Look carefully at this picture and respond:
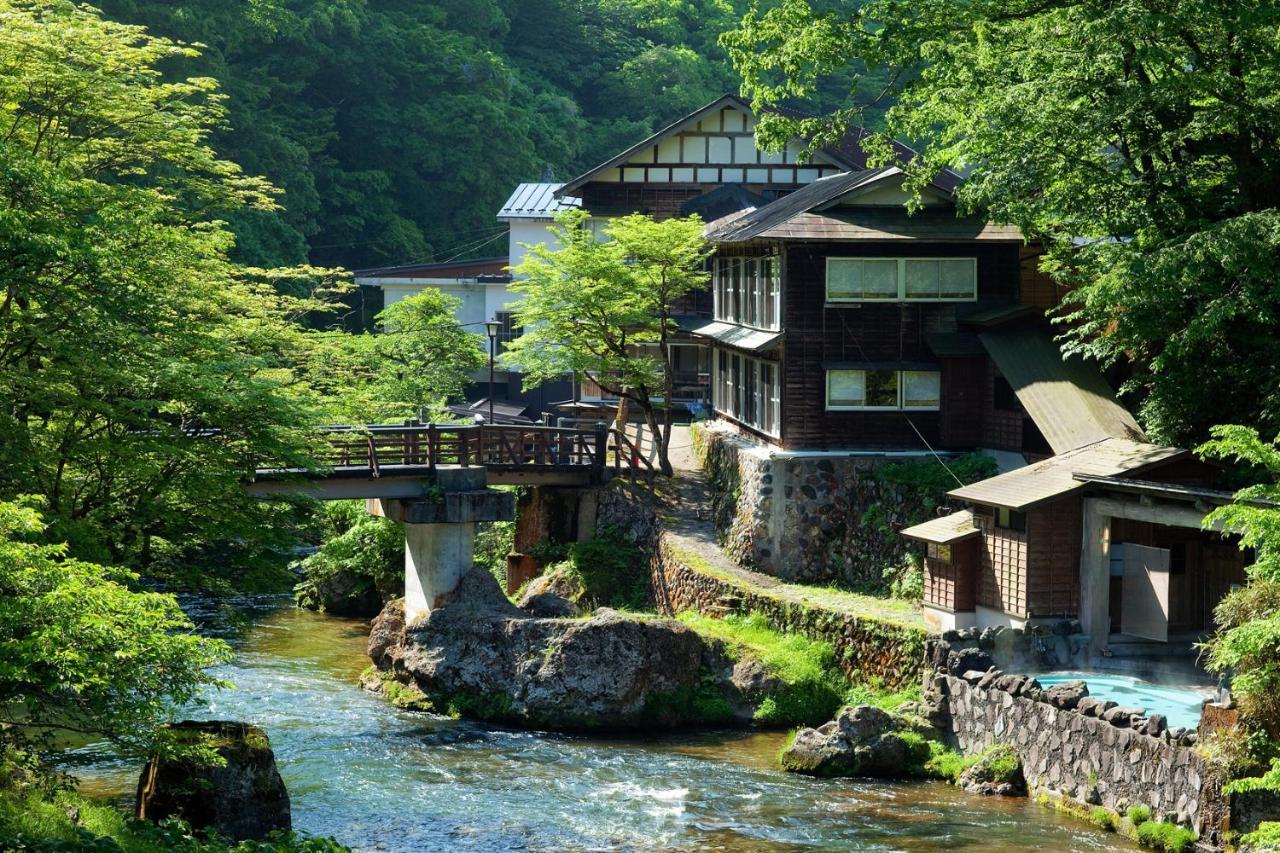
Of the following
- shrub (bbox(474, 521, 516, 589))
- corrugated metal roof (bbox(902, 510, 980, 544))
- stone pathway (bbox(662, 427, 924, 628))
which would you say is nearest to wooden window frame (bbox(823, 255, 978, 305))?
corrugated metal roof (bbox(902, 510, 980, 544))

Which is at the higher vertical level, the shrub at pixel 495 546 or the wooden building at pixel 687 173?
the wooden building at pixel 687 173

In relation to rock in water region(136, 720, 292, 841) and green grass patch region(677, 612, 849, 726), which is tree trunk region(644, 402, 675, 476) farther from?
rock in water region(136, 720, 292, 841)

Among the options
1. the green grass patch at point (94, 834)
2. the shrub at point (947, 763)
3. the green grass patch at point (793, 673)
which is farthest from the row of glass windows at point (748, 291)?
the green grass patch at point (94, 834)

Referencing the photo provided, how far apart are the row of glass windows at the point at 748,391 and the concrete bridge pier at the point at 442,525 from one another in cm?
637

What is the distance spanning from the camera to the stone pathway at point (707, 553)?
101 ft

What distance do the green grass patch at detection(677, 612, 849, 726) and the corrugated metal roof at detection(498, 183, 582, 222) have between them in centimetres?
2980

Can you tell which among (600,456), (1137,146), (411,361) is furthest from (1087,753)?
(411,361)

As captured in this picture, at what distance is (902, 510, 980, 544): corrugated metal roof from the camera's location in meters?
28.9

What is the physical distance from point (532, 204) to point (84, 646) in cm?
4587

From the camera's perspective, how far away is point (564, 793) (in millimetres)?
24672

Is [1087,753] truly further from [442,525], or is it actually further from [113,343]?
[442,525]

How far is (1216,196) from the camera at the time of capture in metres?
27.0

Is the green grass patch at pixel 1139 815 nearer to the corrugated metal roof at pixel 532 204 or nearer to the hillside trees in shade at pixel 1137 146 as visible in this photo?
the hillside trees in shade at pixel 1137 146

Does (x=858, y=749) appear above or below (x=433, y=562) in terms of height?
below
